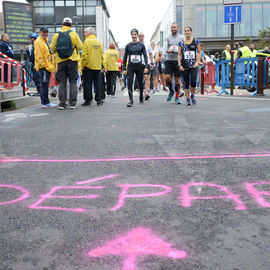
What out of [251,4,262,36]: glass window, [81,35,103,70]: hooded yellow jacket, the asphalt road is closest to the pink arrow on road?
the asphalt road

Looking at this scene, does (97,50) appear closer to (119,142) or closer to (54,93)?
(54,93)

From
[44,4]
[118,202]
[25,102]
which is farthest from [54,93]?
[44,4]

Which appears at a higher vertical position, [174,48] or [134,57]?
[174,48]

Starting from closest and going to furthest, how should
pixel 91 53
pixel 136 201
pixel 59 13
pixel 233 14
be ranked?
pixel 136 201 < pixel 91 53 < pixel 233 14 < pixel 59 13

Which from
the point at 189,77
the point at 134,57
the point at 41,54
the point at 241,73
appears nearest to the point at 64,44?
the point at 41,54

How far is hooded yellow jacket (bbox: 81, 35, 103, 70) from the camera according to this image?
9.09 meters

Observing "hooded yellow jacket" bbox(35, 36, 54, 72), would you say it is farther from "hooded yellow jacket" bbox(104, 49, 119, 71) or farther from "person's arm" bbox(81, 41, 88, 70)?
"hooded yellow jacket" bbox(104, 49, 119, 71)

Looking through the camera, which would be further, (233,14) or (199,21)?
(199,21)

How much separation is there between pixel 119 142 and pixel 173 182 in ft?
5.68

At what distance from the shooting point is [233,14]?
1213 cm

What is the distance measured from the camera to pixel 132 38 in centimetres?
908

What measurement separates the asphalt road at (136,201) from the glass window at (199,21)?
3994 centimetres

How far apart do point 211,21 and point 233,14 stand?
107ft

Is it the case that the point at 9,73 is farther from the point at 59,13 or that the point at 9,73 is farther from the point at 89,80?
the point at 59,13
